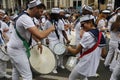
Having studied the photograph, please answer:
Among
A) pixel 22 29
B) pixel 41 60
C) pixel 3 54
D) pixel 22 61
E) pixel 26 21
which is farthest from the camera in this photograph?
pixel 3 54

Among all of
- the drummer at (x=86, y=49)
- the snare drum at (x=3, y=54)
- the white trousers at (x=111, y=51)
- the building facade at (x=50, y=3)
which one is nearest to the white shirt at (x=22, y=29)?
the drummer at (x=86, y=49)

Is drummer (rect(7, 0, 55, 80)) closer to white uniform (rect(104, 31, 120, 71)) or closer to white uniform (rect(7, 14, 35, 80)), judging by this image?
white uniform (rect(7, 14, 35, 80))

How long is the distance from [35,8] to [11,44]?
2.53 ft

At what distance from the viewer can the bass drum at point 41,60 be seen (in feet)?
17.0

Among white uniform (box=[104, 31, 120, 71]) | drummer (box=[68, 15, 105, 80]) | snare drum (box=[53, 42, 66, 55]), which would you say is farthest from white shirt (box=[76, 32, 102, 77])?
white uniform (box=[104, 31, 120, 71])

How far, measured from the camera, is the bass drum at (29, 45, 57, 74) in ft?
17.0

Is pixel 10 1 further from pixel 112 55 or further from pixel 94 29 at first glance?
pixel 94 29

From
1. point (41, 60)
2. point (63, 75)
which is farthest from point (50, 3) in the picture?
point (41, 60)

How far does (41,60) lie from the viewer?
5387 mm

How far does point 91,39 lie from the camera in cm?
461

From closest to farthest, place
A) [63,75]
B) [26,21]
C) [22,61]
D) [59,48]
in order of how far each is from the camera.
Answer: [26,21] < [22,61] < [59,48] < [63,75]

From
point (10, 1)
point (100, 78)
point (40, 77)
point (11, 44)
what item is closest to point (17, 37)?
point (11, 44)

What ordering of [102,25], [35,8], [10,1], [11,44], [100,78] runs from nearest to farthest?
1. [35,8]
2. [11,44]
3. [100,78]
4. [102,25]
5. [10,1]

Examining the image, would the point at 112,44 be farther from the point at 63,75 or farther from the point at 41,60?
the point at 41,60
